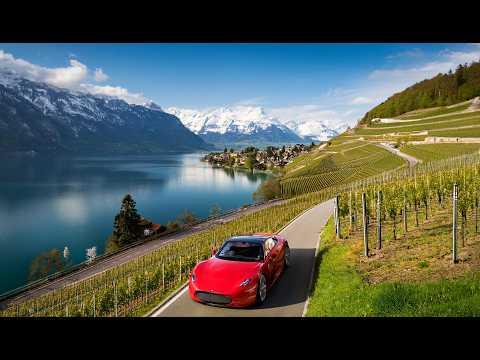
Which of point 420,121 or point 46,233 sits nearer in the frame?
point 46,233

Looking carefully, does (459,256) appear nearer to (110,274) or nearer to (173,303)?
(173,303)

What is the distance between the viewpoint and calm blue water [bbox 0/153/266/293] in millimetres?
49594

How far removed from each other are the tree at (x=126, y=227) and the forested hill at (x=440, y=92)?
109922 mm

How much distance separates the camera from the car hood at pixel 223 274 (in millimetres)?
7539

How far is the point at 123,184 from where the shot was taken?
109 m

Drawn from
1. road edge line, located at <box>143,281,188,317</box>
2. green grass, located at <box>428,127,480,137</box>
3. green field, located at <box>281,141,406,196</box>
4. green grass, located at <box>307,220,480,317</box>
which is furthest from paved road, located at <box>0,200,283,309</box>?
green grass, located at <box>428,127,480,137</box>

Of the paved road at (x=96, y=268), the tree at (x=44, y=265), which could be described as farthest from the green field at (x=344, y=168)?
the tree at (x=44, y=265)

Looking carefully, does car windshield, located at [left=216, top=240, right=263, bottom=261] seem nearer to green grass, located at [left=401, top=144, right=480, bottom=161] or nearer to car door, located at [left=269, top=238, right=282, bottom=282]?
car door, located at [left=269, top=238, right=282, bottom=282]

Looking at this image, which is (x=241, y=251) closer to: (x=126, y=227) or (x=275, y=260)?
(x=275, y=260)

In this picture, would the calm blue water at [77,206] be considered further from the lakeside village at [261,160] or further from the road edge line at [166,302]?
the road edge line at [166,302]
